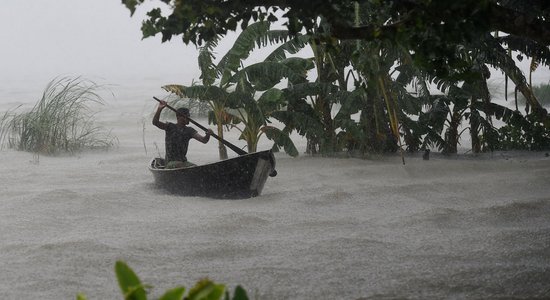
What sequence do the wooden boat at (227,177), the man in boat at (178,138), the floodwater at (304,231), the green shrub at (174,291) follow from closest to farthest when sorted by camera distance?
the green shrub at (174,291), the floodwater at (304,231), the wooden boat at (227,177), the man in boat at (178,138)

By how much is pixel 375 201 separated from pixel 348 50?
2.86 meters

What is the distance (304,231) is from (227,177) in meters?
1.56

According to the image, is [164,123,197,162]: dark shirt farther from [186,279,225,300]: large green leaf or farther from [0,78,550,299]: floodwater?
[186,279,225,300]: large green leaf

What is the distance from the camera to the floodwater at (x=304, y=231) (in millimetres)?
6240

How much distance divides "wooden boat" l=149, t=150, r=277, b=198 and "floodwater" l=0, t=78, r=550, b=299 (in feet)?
0.42

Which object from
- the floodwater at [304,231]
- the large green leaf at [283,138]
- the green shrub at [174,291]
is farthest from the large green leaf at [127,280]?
the large green leaf at [283,138]

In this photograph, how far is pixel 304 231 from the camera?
8031 mm

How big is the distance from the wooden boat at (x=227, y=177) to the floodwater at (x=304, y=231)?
0.13 meters

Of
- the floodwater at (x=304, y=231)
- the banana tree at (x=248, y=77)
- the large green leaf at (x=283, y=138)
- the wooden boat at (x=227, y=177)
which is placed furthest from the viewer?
the large green leaf at (x=283, y=138)

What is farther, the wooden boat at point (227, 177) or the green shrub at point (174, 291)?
the wooden boat at point (227, 177)

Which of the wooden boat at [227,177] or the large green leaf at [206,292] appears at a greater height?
the wooden boat at [227,177]

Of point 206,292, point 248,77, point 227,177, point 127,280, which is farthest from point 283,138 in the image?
point 206,292

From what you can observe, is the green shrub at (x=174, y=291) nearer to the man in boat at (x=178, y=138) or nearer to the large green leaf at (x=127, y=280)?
the large green leaf at (x=127, y=280)

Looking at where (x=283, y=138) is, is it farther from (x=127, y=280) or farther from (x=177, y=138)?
(x=127, y=280)
